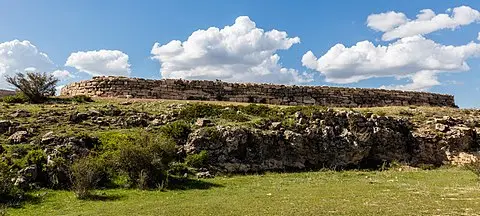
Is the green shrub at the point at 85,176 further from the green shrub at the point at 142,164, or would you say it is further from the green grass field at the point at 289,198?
the green shrub at the point at 142,164

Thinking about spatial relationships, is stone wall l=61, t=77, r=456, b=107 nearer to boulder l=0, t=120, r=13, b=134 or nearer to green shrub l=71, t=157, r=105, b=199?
boulder l=0, t=120, r=13, b=134

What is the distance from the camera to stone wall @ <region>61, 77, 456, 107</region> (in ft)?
115

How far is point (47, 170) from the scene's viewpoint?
20.0 m

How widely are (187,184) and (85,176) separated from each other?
484 cm

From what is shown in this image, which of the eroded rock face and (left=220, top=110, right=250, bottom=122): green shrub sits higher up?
(left=220, top=110, right=250, bottom=122): green shrub

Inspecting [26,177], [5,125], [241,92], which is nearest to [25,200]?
[26,177]

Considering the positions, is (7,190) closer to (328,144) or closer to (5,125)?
(5,125)

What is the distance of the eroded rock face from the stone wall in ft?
27.1

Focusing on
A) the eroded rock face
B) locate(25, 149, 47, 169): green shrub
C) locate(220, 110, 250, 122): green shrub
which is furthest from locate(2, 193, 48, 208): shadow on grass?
locate(220, 110, 250, 122): green shrub

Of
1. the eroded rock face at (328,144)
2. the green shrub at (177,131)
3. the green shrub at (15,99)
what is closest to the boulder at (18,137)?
the green shrub at (177,131)

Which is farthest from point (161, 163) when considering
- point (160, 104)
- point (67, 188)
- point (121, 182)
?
point (160, 104)

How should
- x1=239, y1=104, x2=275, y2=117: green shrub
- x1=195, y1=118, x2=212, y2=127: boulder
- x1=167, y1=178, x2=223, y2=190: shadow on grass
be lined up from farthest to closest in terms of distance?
x1=239, y1=104, x2=275, y2=117: green shrub → x1=195, y1=118, x2=212, y2=127: boulder → x1=167, y1=178, x2=223, y2=190: shadow on grass

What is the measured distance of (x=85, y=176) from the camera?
1831 centimetres

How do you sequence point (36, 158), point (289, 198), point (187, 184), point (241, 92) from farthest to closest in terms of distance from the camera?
point (241, 92) < point (187, 184) < point (36, 158) < point (289, 198)
